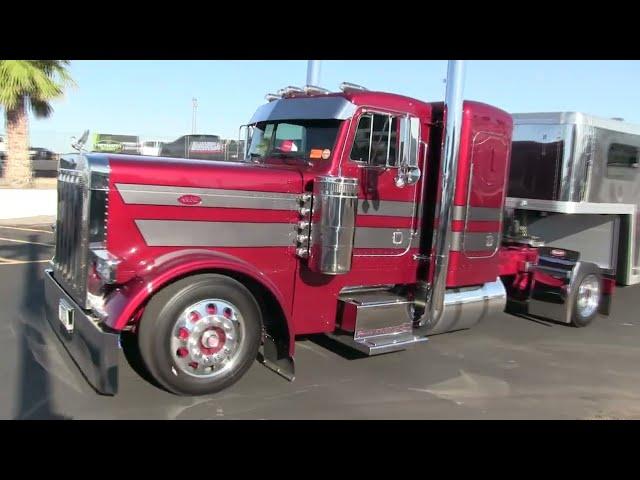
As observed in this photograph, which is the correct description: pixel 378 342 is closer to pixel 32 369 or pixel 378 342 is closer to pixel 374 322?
pixel 374 322

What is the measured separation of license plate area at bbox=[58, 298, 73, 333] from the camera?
13.7 feet

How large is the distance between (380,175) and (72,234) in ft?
8.34

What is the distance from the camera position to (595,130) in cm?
762

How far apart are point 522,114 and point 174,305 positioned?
233 inches

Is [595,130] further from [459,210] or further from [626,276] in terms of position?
[459,210]

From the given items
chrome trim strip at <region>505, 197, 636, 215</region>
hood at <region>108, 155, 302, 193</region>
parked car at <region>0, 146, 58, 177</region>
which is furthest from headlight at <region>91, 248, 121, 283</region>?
parked car at <region>0, 146, 58, 177</region>

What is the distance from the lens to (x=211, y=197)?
13.9 ft

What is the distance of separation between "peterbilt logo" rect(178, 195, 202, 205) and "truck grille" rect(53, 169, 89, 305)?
641 mm

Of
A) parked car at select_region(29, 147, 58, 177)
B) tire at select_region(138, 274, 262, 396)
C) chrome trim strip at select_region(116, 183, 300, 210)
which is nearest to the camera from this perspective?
tire at select_region(138, 274, 262, 396)

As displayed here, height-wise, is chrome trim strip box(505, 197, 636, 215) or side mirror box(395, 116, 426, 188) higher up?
side mirror box(395, 116, 426, 188)

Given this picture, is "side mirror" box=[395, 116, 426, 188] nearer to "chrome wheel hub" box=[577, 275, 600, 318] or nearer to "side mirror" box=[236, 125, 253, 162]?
"side mirror" box=[236, 125, 253, 162]

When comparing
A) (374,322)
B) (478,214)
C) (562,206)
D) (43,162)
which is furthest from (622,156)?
Result: (43,162)

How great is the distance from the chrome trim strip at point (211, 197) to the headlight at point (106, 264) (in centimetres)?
39
